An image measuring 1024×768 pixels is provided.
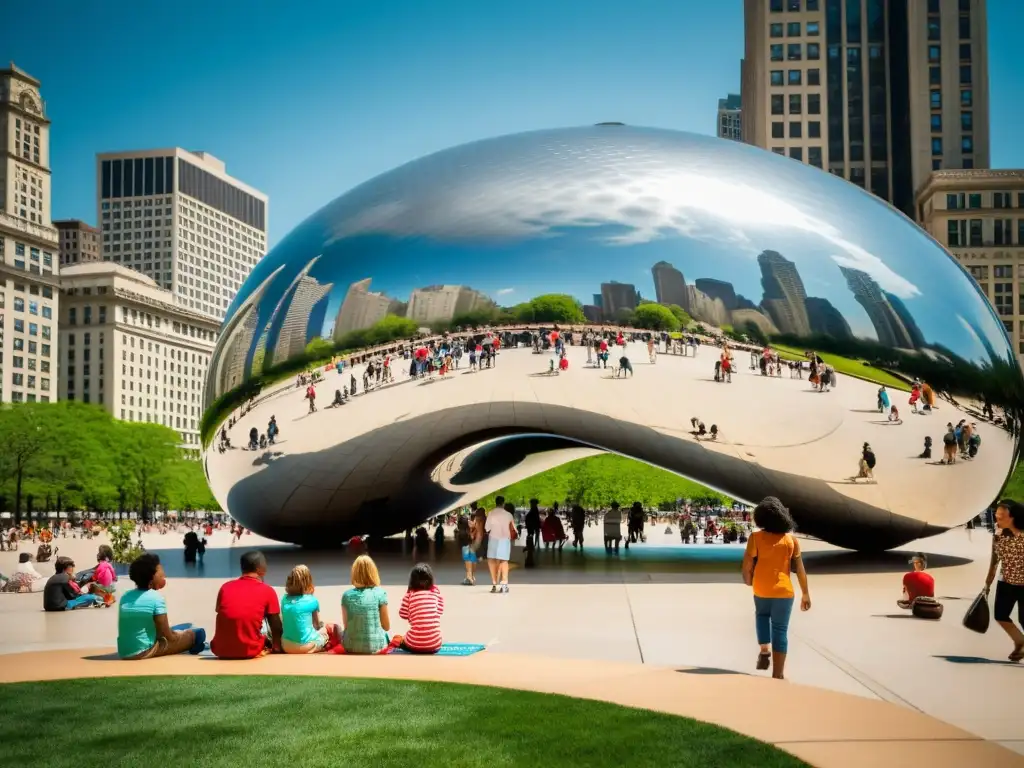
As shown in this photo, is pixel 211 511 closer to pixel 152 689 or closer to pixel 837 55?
pixel 837 55

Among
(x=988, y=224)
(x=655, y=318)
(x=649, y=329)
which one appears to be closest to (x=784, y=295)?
(x=655, y=318)

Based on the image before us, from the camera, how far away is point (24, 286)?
99.8 m

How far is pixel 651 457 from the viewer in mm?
16266

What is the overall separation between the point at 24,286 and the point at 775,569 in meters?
104

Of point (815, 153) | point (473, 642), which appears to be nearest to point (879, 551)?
point (473, 642)

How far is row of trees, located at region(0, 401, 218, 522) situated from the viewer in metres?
61.3

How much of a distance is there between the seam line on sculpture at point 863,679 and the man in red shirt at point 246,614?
450cm

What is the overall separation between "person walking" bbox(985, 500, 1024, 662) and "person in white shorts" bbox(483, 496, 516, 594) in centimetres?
643

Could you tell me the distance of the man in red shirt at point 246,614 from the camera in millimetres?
8555

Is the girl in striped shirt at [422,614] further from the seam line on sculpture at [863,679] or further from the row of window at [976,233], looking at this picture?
the row of window at [976,233]

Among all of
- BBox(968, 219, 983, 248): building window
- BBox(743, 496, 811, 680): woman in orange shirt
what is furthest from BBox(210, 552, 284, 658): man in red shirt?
BBox(968, 219, 983, 248): building window

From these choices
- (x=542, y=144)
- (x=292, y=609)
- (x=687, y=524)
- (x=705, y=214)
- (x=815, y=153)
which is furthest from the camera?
(x=815, y=153)

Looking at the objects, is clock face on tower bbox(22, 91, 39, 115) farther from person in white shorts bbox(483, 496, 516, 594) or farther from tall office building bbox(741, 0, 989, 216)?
person in white shorts bbox(483, 496, 516, 594)

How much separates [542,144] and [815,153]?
86.6 m
